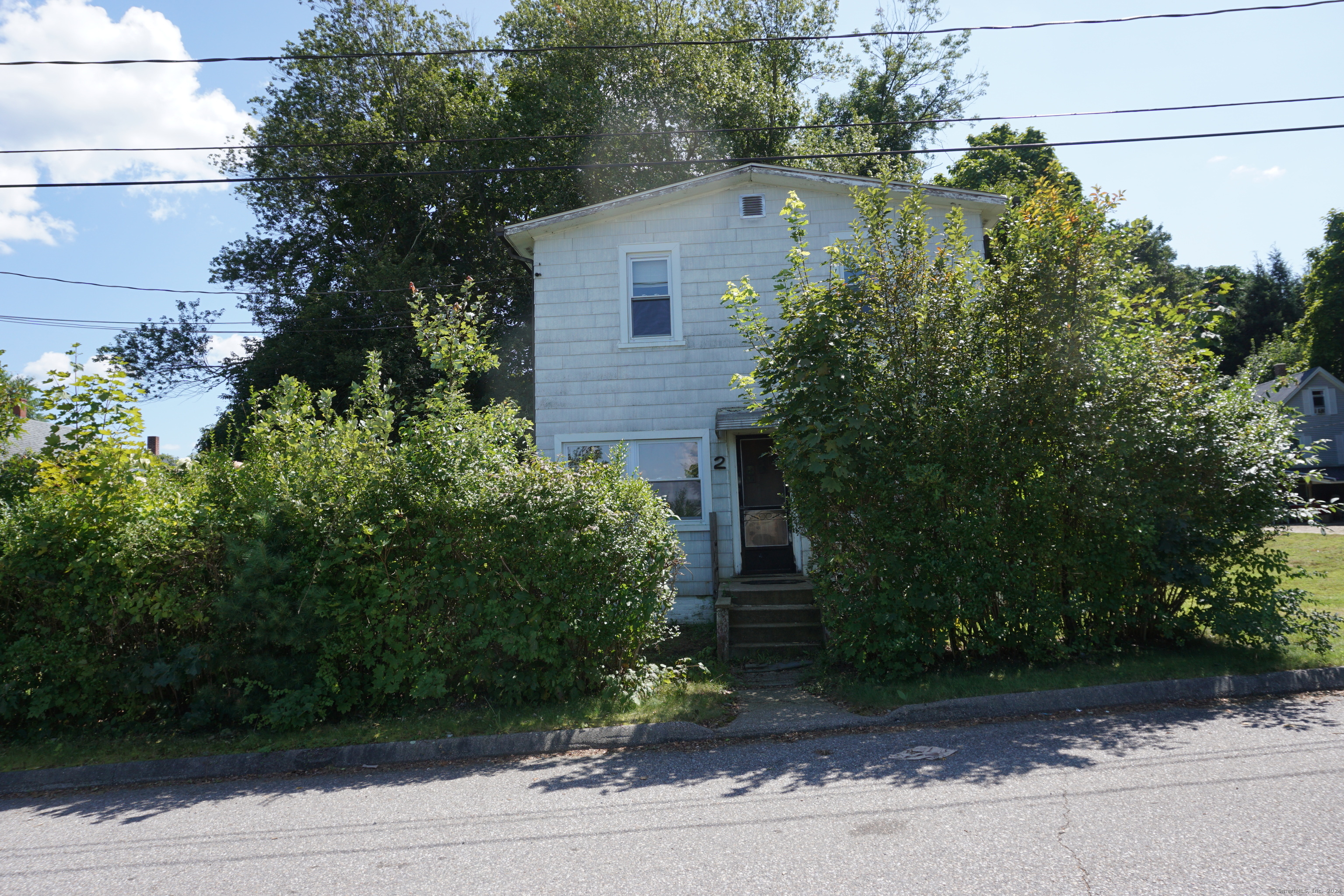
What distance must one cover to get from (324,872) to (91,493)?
4.66m

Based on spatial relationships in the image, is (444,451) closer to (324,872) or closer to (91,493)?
(91,493)

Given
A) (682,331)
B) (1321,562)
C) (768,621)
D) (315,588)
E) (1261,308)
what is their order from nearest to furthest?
→ 1. (315,588)
2. (768,621)
3. (682,331)
4. (1321,562)
5. (1261,308)

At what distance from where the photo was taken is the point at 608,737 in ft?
20.7

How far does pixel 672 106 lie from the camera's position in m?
22.2

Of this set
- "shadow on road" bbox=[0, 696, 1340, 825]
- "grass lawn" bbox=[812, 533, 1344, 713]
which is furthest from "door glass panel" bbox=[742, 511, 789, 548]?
"shadow on road" bbox=[0, 696, 1340, 825]

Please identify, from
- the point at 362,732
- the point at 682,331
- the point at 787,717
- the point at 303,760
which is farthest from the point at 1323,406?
the point at 303,760

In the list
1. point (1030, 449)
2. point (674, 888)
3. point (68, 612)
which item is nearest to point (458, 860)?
point (674, 888)

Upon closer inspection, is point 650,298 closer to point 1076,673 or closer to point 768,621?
point 768,621

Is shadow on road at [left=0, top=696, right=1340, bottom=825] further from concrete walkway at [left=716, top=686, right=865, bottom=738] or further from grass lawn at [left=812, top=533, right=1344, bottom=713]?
Answer: grass lawn at [left=812, top=533, right=1344, bottom=713]

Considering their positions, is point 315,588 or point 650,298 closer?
point 315,588

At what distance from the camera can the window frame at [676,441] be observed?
37.7 feet

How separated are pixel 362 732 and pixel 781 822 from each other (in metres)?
3.73

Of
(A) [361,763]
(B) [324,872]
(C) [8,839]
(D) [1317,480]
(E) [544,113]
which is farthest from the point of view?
(E) [544,113]

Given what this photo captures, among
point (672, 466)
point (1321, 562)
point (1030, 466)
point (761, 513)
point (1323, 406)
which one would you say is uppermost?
point (1323, 406)
